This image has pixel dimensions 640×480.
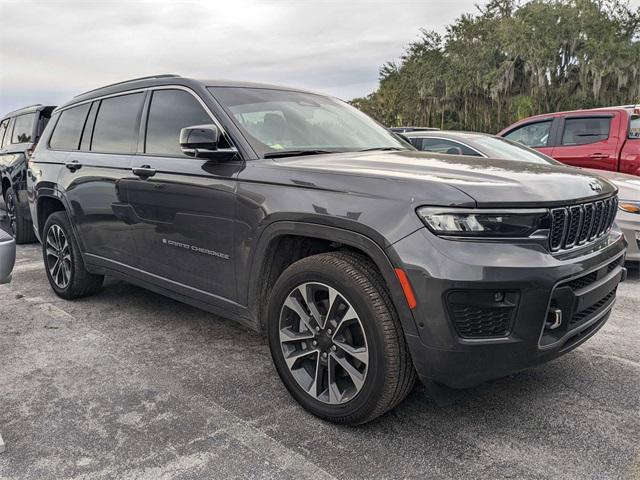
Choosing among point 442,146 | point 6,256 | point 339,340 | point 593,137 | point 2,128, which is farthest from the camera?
point 2,128

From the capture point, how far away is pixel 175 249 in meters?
3.52

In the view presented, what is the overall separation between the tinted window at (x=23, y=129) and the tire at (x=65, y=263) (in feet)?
10.1

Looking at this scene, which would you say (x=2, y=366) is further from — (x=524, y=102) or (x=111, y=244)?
(x=524, y=102)

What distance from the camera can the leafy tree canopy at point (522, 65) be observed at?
2680 centimetres

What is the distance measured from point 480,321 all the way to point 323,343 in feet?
2.60

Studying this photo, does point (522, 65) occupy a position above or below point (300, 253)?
above

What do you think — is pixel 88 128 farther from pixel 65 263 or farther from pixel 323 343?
pixel 323 343

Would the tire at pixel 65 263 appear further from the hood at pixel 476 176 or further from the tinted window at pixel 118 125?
the hood at pixel 476 176

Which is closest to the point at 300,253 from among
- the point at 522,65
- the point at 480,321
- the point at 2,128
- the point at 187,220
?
the point at 187,220

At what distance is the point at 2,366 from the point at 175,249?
51.0 inches

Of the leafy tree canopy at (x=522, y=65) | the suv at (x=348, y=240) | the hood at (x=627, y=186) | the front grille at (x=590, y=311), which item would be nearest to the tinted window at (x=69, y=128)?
the suv at (x=348, y=240)

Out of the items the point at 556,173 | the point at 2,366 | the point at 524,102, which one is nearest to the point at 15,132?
the point at 2,366

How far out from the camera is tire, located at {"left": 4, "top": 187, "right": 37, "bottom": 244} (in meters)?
7.69

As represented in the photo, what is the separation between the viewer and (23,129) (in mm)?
7812
